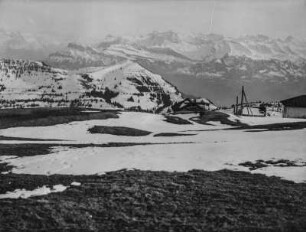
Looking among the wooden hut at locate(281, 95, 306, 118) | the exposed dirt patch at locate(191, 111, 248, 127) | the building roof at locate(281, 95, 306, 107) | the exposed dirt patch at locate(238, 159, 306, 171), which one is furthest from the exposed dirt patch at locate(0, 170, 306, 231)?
the building roof at locate(281, 95, 306, 107)

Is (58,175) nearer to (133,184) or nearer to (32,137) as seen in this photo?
(133,184)

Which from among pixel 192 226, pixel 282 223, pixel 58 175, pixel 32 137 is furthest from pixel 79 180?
pixel 32 137

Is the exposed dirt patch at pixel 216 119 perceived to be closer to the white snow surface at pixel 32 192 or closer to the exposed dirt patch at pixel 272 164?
the exposed dirt patch at pixel 272 164

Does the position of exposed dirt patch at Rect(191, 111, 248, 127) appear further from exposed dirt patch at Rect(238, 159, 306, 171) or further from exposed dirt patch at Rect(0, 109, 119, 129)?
exposed dirt patch at Rect(238, 159, 306, 171)

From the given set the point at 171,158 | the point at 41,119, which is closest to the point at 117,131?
the point at 41,119

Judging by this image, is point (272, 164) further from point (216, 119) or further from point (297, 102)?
point (297, 102)

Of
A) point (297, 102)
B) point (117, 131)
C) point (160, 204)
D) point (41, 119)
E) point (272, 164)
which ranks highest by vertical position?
point (297, 102)
